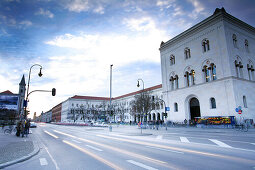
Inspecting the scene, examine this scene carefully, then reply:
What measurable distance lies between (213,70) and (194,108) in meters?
9.27

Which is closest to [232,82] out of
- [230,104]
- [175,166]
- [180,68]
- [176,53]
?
[230,104]

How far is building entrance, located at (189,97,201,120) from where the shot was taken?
121 ft

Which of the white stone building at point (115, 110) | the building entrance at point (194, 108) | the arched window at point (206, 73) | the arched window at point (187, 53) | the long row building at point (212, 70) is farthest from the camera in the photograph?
the white stone building at point (115, 110)

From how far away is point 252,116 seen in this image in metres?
31.6

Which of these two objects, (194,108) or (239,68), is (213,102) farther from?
(239,68)

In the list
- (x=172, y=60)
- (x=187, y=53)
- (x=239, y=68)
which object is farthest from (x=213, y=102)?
(x=172, y=60)

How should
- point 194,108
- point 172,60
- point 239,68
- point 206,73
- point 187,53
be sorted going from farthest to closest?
point 172,60, point 187,53, point 194,108, point 206,73, point 239,68

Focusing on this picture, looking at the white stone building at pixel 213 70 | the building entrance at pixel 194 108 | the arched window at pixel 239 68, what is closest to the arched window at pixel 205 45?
the white stone building at pixel 213 70

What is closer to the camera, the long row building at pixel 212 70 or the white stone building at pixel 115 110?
the long row building at pixel 212 70

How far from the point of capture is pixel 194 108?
124 feet

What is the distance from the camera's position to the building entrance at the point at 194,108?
37.0 meters

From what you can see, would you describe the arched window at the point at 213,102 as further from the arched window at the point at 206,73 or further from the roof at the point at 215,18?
the roof at the point at 215,18

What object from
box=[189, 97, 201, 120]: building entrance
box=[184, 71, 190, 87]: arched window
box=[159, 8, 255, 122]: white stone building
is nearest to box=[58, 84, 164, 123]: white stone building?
box=[159, 8, 255, 122]: white stone building

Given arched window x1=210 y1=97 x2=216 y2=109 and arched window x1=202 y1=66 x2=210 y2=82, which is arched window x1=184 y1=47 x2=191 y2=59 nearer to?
arched window x1=202 y1=66 x2=210 y2=82
